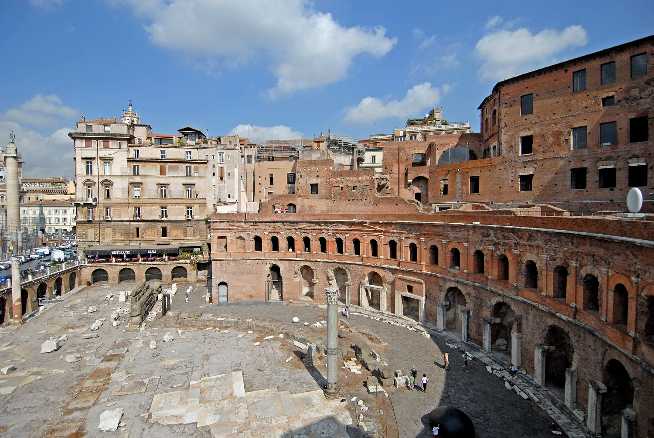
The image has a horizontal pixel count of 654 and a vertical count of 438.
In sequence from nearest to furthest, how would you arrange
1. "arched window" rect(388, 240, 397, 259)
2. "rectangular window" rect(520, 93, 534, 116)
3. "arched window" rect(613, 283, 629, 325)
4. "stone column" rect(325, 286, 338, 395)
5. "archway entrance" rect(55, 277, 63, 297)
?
"arched window" rect(613, 283, 629, 325), "stone column" rect(325, 286, 338, 395), "rectangular window" rect(520, 93, 534, 116), "arched window" rect(388, 240, 397, 259), "archway entrance" rect(55, 277, 63, 297)

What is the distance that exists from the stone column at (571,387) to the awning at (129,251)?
39171 mm

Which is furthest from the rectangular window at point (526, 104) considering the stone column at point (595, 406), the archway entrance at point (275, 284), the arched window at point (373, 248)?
the archway entrance at point (275, 284)

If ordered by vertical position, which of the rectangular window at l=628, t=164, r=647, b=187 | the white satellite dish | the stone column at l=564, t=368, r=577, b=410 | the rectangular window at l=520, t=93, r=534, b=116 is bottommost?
the stone column at l=564, t=368, r=577, b=410

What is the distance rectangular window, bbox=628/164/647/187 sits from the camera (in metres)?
25.7

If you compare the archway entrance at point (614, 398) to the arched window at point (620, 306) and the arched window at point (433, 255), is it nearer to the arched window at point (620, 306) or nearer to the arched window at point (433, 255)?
the arched window at point (620, 306)

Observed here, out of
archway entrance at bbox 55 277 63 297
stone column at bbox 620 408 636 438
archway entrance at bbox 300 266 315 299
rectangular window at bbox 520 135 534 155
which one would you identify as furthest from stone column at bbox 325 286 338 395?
archway entrance at bbox 55 277 63 297

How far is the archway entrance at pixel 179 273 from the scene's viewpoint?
152 ft

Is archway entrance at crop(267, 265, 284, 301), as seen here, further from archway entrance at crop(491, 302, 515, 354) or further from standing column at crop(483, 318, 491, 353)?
archway entrance at crop(491, 302, 515, 354)

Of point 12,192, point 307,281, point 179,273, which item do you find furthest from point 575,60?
point 12,192

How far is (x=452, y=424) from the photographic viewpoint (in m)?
15.9

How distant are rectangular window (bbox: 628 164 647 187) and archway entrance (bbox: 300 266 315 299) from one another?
24439 millimetres

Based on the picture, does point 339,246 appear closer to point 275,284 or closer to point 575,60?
point 275,284

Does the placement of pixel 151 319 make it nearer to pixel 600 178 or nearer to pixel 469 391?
pixel 469 391

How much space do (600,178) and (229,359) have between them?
85.0 feet
